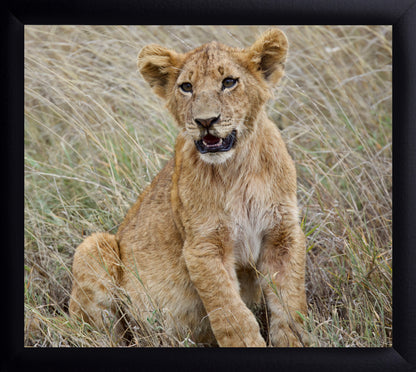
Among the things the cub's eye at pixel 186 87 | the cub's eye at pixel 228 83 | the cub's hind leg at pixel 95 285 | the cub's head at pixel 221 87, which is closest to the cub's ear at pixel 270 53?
the cub's head at pixel 221 87

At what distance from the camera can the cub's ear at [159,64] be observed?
367 cm

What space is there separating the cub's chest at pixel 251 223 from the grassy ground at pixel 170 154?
427mm

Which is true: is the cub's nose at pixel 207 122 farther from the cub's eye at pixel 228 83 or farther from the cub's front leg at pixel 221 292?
the cub's front leg at pixel 221 292

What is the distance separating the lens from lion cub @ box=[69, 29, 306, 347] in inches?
136

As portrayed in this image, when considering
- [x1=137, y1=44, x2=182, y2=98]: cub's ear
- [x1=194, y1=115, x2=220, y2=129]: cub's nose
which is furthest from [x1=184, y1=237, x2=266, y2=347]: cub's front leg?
[x1=137, y1=44, x2=182, y2=98]: cub's ear

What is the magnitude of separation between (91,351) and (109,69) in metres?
2.77

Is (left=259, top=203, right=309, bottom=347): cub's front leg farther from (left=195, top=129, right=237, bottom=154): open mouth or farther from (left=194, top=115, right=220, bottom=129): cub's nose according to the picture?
(left=194, top=115, right=220, bottom=129): cub's nose

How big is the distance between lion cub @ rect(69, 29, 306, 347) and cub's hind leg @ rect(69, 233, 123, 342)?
0.22m

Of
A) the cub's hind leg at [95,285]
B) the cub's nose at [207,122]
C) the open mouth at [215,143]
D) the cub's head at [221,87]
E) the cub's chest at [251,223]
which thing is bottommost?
the cub's hind leg at [95,285]
